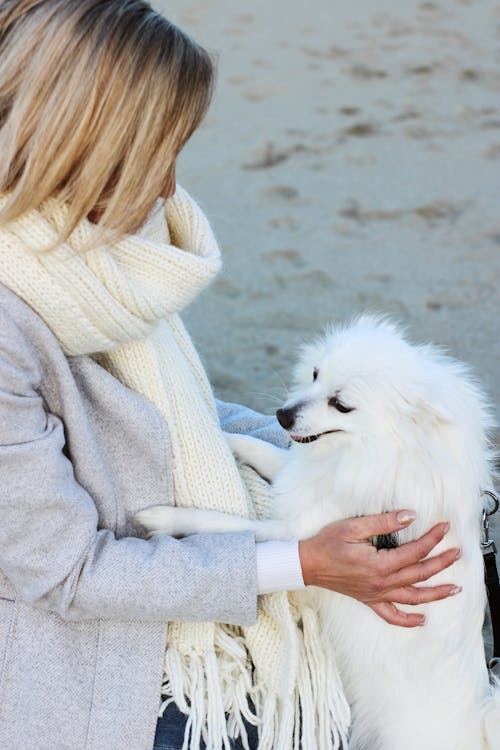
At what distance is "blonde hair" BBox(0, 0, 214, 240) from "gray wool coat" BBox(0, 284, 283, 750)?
0.15m

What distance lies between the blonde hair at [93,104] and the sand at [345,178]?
1643 millimetres

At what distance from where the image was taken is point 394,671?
1.48m

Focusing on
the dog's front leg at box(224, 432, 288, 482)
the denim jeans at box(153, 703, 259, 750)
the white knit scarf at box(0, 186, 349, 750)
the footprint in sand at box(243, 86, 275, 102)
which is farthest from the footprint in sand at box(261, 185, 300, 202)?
the denim jeans at box(153, 703, 259, 750)

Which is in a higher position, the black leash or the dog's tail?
the black leash

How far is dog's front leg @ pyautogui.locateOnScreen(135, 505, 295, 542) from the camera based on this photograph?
1.40m

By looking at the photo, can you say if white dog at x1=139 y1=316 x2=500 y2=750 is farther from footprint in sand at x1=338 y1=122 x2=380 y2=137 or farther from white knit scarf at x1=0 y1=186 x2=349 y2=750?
footprint in sand at x1=338 y1=122 x2=380 y2=137

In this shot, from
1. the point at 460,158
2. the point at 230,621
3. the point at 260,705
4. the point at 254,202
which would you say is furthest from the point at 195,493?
the point at 460,158

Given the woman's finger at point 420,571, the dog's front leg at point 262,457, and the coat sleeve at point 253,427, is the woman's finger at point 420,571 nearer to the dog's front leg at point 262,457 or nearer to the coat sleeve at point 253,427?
the dog's front leg at point 262,457

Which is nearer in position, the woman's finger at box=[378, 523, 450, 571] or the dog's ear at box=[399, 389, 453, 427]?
the woman's finger at box=[378, 523, 450, 571]

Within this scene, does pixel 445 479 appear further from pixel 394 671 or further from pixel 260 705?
pixel 260 705

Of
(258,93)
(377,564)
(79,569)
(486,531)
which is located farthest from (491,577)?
(258,93)

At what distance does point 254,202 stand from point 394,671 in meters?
2.81

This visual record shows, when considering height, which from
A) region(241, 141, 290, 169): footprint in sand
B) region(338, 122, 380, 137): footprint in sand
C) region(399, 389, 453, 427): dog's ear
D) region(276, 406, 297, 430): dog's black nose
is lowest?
region(241, 141, 290, 169): footprint in sand

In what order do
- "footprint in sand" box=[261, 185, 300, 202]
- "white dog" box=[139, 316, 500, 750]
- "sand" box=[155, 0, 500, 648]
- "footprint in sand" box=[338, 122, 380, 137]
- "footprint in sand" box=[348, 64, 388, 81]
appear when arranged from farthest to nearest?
"footprint in sand" box=[348, 64, 388, 81], "footprint in sand" box=[338, 122, 380, 137], "footprint in sand" box=[261, 185, 300, 202], "sand" box=[155, 0, 500, 648], "white dog" box=[139, 316, 500, 750]
